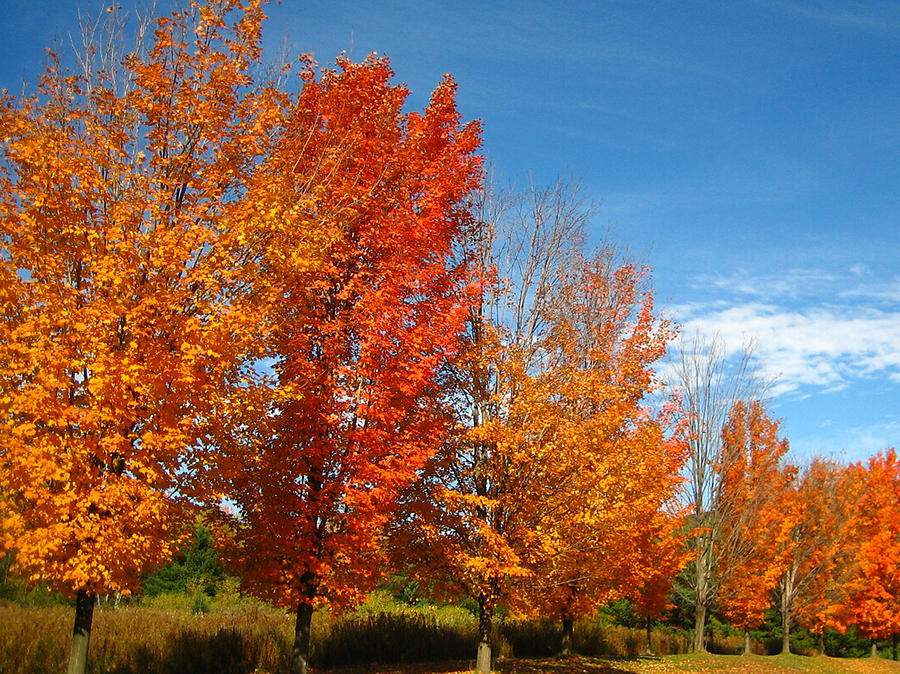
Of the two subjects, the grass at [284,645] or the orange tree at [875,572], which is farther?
the orange tree at [875,572]

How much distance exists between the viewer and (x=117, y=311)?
23.4 feet

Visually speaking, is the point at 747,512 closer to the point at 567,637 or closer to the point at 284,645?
the point at 567,637

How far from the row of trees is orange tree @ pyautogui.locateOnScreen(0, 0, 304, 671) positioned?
A: 1.3 inches

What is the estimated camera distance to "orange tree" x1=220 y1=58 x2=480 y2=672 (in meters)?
9.67

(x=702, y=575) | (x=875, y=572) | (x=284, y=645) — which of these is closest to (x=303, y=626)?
(x=284, y=645)

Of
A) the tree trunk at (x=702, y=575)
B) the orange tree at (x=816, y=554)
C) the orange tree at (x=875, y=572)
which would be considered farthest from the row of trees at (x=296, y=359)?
the orange tree at (x=875, y=572)

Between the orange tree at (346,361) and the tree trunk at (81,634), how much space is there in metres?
2.21

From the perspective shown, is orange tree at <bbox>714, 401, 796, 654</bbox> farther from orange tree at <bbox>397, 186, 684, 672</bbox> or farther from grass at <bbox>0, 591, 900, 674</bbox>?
orange tree at <bbox>397, 186, 684, 672</bbox>

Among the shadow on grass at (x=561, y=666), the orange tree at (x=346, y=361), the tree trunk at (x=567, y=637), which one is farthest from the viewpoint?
the tree trunk at (x=567, y=637)

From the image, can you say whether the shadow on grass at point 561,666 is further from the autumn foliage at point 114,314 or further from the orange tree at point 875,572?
the orange tree at point 875,572

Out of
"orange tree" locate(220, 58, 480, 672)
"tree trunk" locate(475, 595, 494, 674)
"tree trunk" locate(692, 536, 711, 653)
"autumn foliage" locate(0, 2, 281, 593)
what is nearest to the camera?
"autumn foliage" locate(0, 2, 281, 593)

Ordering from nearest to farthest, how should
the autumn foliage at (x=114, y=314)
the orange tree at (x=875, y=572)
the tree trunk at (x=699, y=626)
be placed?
the autumn foliage at (x=114, y=314), the tree trunk at (x=699, y=626), the orange tree at (x=875, y=572)

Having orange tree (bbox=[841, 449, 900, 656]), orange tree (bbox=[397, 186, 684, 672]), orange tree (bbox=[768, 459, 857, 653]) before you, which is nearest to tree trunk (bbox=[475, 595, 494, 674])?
orange tree (bbox=[397, 186, 684, 672])

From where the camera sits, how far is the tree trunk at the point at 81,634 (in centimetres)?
766
